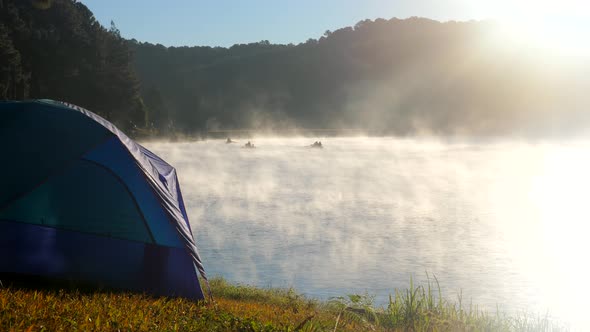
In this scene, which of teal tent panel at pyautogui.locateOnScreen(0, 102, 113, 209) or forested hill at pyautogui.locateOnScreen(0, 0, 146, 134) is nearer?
teal tent panel at pyautogui.locateOnScreen(0, 102, 113, 209)

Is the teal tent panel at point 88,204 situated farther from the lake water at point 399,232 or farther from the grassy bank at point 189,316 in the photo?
the lake water at point 399,232

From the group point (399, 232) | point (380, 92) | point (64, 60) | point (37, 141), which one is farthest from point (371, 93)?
point (37, 141)

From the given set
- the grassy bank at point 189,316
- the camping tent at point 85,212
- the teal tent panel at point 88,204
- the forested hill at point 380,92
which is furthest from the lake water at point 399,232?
the forested hill at point 380,92

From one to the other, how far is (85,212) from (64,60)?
54.9 metres

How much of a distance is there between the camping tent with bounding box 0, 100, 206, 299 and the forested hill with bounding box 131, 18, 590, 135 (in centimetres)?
12728

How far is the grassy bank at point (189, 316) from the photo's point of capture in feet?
26.1

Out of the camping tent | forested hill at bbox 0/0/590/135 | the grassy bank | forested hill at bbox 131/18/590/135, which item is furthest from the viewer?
forested hill at bbox 131/18/590/135

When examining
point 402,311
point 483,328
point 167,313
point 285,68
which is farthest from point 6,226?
point 285,68

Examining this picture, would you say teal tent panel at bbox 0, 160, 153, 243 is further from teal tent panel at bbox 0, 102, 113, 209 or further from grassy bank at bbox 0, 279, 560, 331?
grassy bank at bbox 0, 279, 560, 331

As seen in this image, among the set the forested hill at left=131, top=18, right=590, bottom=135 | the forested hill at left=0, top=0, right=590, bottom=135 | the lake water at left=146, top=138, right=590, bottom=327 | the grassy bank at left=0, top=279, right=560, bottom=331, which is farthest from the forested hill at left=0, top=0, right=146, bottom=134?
the forested hill at left=131, top=18, right=590, bottom=135

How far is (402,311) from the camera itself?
12055 millimetres

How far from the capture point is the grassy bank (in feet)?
26.1

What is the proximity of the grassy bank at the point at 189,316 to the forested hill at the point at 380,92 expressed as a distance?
127845mm

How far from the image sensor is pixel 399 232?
83.1ft
